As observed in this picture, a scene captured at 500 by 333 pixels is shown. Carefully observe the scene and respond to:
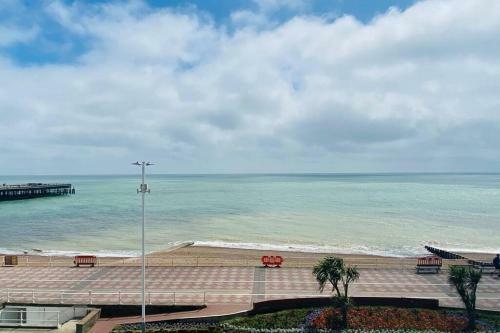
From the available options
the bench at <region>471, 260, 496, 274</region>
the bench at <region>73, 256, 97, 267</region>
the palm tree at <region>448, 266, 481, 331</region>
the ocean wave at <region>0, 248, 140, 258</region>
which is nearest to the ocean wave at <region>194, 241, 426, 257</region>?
the ocean wave at <region>0, 248, 140, 258</region>

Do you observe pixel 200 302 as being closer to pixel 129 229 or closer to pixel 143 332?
pixel 143 332

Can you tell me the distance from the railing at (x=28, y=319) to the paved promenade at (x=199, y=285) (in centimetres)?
228

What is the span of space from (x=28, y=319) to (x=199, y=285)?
8577 mm

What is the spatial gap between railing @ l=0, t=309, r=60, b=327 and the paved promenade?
2282mm

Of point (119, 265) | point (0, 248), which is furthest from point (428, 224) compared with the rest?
point (0, 248)

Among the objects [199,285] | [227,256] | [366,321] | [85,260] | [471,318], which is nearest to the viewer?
[471,318]

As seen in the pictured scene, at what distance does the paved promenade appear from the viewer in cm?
2170

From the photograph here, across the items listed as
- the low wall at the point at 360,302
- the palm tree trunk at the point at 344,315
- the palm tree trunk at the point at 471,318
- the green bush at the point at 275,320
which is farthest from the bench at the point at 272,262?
the palm tree trunk at the point at 471,318

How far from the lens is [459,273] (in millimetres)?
17875

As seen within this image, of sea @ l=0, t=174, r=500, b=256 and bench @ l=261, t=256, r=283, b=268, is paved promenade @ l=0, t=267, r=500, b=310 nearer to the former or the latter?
bench @ l=261, t=256, r=283, b=268

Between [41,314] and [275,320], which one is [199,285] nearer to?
[275,320]

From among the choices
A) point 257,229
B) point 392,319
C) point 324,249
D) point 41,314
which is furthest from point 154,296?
point 257,229

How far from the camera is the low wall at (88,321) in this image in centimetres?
1705

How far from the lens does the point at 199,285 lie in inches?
956
